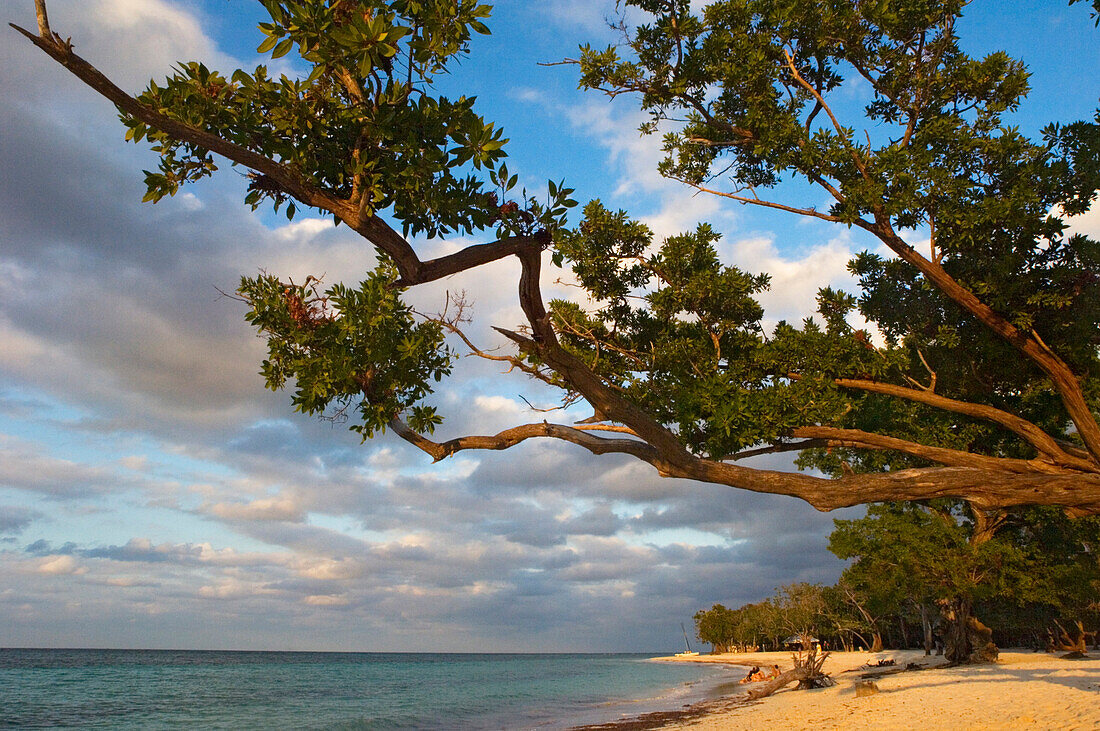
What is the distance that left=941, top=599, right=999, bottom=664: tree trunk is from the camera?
3047cm

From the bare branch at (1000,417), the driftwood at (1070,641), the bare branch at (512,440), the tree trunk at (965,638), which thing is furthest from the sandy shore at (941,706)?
the driftwood at (1070,641)

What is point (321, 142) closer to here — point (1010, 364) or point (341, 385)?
point (341, 385)

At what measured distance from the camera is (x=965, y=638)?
3092 centimetres

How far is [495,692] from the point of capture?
50125 millimetres

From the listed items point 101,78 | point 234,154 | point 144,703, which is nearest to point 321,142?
point 234,154

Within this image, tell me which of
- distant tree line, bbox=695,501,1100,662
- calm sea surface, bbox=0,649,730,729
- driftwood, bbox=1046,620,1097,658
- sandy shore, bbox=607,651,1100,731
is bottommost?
calm sea surface, bbox=0,649,730,729

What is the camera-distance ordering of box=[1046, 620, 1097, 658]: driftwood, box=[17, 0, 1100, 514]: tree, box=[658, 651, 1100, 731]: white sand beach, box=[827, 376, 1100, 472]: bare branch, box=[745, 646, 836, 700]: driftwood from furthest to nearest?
box=[1046, 620, 1097, 658]: driftwood
box=[745, 646, 836, 700]: driftwood
box=[658, 651, 1100, 731]: white sand beach
box=[827, 376, 1100, 472]: bare branch
box=[17, 0, 1100, 514]: tree

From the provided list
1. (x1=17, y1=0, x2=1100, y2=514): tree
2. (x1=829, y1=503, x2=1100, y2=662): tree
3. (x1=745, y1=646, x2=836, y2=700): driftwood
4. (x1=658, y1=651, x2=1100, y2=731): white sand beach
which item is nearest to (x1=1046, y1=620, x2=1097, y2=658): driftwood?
(x1=829, y1=503, x2=1100, y2=662): tree

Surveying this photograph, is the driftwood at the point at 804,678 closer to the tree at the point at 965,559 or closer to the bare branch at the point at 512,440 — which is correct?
the tree at the point at 965,559

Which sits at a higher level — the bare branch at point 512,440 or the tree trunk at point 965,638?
the bare branch at point 512,440

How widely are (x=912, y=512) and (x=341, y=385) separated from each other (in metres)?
33.4

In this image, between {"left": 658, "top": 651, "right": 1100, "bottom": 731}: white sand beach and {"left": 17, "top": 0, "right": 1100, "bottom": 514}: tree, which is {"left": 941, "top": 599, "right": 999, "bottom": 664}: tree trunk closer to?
{"left": 658, "top": 651, "right": 1100, "bottom": 731}: white sand beach

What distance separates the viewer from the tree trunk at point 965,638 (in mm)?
30469

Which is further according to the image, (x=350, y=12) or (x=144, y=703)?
(x=144, y=703)
